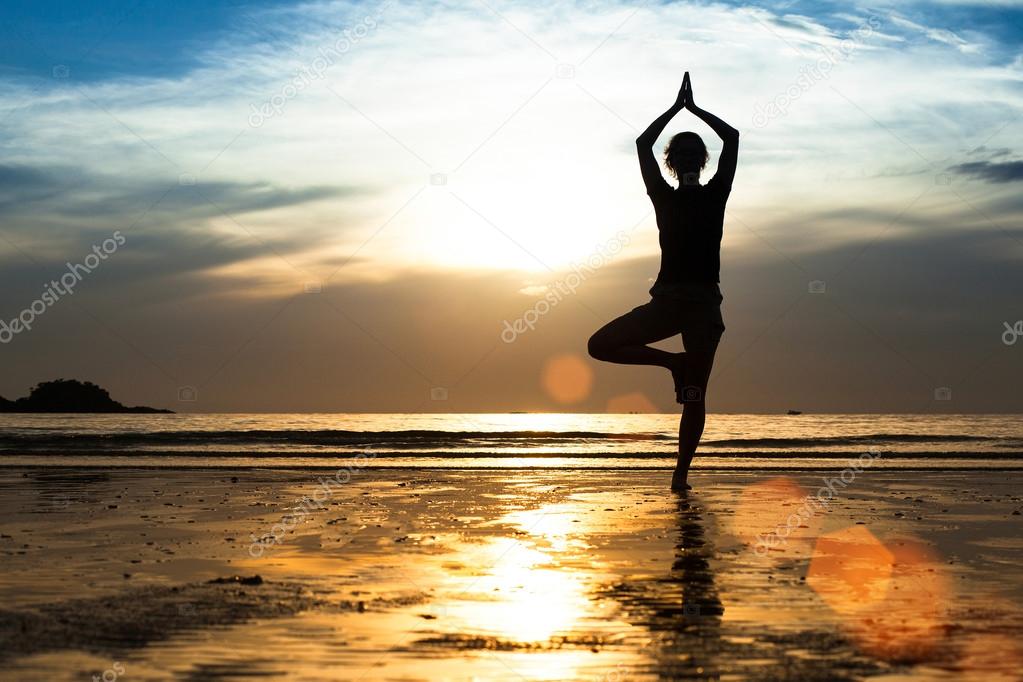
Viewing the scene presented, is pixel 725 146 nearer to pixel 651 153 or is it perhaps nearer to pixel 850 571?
pixel 651 153

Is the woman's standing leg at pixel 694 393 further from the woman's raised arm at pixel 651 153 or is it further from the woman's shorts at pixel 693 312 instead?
the woman's raised arm at pixel 651 153

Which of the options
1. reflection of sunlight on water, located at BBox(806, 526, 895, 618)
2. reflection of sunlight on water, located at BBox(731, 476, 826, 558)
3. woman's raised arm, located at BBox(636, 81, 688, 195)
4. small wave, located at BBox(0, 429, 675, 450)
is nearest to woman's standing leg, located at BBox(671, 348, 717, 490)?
reflection of sunlight on water, located at BBox(731, 476, 826, 558)

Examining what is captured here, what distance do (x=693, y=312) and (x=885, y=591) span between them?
12.9 feet

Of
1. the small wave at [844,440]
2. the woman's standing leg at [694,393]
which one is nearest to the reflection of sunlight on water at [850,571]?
the woman's standing leg at [694,393]

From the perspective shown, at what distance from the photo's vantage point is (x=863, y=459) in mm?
19844

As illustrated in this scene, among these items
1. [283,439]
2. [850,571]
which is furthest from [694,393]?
[283,439]

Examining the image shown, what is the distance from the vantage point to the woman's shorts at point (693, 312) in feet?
26.7

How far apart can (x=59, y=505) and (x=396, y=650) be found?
5949 millimetres

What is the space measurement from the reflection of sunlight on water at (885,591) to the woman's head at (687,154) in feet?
10.8

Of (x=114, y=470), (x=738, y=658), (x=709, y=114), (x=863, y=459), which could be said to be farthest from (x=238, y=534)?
(x=863, y=459)

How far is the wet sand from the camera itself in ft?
10.7

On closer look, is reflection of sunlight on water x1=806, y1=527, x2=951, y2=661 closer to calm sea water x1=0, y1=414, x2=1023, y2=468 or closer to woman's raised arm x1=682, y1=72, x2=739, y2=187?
woman's raised arm x1=682, y1=72, x2=739, y2=187

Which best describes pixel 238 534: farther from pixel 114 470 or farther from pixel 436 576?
pixel 114 470

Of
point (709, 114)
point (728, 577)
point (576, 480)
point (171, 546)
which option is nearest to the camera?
point (728, 577)
